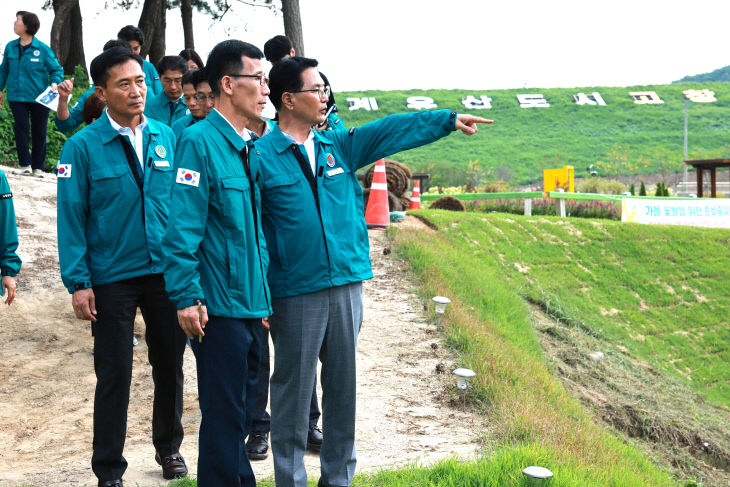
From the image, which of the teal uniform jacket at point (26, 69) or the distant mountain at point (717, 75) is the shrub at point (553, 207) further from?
the distant mountain at point (717, 75)

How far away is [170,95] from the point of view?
5652mm

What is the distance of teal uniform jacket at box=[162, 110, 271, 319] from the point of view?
306 centimetres

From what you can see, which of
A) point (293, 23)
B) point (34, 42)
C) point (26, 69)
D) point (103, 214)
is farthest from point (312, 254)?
point (293, 23)

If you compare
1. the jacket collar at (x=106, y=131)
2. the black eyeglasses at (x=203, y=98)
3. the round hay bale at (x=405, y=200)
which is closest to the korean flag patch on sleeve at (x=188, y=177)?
the jacket collar at (x=106, y=131)

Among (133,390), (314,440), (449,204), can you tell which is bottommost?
(133,390)

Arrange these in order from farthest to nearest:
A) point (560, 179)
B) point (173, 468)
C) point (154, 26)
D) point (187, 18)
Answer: point (560, 179) → point (187, 18) → point (154, 26) → point (173, 468)

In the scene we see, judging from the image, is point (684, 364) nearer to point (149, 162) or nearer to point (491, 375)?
point (491, 375)

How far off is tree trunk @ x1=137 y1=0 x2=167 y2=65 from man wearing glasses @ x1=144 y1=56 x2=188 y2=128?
1269 centimetres

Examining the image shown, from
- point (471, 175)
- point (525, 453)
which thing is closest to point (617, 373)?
point (525, 453)

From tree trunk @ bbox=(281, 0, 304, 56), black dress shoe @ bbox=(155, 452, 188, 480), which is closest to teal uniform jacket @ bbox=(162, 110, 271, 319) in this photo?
black dress shoe @ bbox=(155, 452, 188, 480)

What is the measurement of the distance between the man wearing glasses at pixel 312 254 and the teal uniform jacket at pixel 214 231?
12.4 inches

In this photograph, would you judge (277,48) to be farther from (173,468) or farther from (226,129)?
(173,468)

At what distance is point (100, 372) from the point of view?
152 inches

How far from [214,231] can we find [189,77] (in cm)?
233
